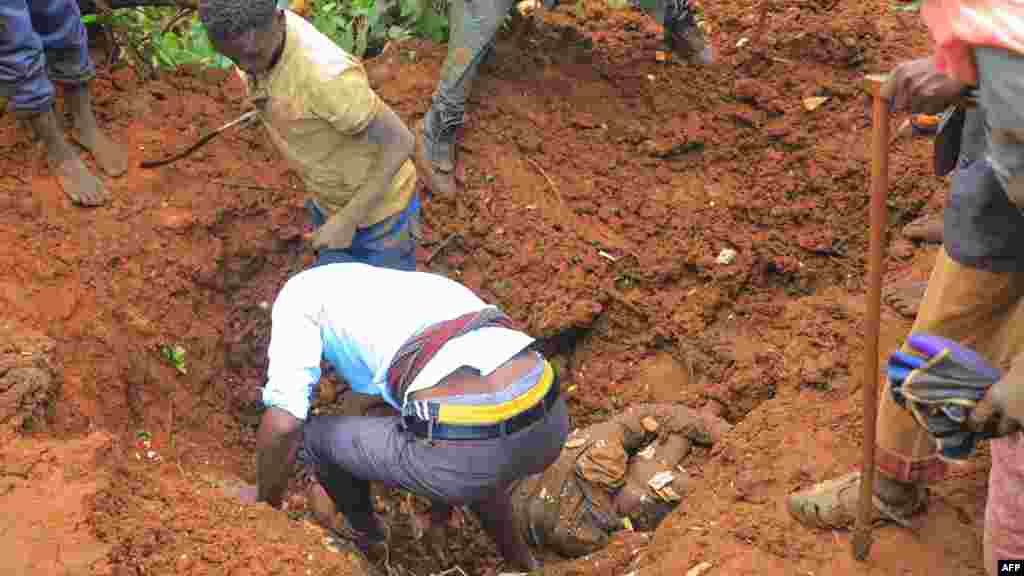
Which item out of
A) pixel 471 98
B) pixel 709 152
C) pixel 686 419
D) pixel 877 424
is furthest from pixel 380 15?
pixel 877 424

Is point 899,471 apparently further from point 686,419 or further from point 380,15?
point 380,15

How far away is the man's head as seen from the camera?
3369 mm

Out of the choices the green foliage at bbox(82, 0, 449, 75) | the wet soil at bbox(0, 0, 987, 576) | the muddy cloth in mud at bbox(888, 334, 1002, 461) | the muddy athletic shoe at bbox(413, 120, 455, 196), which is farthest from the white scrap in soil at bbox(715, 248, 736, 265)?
the muddy cloth in mud at bbox(888, 334, 1002, 461)

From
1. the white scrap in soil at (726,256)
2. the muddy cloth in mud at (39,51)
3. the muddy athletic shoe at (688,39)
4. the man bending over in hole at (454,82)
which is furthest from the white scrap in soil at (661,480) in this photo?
the muddy cloth in mud at (39,51)

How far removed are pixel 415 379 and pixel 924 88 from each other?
153 cm

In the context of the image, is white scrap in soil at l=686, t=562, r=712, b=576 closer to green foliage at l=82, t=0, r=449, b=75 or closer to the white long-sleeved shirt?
the white long-sleeved shirt

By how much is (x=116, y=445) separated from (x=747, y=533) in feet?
6.38

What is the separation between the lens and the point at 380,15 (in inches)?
221

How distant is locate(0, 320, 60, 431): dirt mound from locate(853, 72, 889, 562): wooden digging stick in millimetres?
2506

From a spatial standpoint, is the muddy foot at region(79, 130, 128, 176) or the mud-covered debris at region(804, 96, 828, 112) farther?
the mud-covered debris at region(804, 96, 828, 112)

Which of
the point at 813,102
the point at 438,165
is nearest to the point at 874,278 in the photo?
the point at 438,165

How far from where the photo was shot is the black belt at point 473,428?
9.80 ft

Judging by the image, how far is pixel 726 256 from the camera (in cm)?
507

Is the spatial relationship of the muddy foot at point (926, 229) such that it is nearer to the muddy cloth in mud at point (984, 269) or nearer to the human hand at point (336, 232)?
the muddy cloth in mud at point (984, 269)
